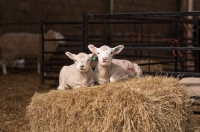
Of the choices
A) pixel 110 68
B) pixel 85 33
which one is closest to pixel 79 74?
pixel 110 68

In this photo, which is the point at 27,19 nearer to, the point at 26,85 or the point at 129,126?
the point at 26,85

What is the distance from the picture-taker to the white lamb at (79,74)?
3.86 m

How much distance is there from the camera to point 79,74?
4.07 m

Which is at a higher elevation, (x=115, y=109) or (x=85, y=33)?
(x=85, y=33)

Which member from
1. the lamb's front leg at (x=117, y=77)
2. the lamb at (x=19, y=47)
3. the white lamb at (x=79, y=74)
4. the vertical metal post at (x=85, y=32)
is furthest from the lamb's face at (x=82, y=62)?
the lamb at (x=19, y=47)

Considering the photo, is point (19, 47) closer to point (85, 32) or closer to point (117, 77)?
point (85, 32)

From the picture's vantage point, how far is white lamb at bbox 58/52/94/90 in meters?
3.86

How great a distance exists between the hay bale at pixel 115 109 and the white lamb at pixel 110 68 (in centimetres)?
31

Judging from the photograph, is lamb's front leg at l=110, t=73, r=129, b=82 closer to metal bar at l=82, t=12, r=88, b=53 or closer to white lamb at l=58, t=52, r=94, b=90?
white lamb at l=58, t=52, r=94, b=90

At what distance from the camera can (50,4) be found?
11.0 m

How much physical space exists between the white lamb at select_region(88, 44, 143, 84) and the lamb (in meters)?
5.28

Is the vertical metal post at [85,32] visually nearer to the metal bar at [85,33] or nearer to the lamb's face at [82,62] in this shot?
the metal bar at [85,33]

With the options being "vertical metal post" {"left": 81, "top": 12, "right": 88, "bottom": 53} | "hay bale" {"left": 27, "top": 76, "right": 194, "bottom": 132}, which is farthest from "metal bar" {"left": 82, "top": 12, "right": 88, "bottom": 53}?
"hay bale" {"left": 27, "top": 76, "right": 194, "bottom": 132}

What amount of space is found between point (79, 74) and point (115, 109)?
0.88 metres
